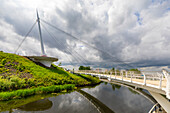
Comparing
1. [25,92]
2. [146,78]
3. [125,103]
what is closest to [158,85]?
[146,78]

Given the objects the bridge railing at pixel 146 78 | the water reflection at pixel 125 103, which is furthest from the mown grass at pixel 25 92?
the bridge railing at pixel 146 78

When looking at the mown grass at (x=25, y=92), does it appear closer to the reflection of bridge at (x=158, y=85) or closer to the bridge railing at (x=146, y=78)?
the bridge railing at (x=146, y=78)

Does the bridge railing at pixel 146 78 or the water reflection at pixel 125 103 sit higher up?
the bridge railing at pixel 146 78

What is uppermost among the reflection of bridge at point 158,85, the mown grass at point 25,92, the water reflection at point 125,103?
the reflection of bridge at point 158,85

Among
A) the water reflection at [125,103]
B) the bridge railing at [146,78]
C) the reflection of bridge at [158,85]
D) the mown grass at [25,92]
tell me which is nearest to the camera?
the reflection of bridge at [158,85]

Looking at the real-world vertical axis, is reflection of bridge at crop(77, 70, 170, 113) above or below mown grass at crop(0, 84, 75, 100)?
above

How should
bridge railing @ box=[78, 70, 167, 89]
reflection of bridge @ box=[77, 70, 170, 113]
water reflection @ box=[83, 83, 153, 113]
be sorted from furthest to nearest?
water reflection @ box=[83, 83, 153, 113], bridge railing @ box=[78, 70, 167, 89], reflection of bridge @ box=[77, 70, 170, 113]

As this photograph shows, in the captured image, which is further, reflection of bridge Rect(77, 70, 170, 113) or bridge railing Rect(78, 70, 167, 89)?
bridge railing Rect(78, 70, 167, 89)

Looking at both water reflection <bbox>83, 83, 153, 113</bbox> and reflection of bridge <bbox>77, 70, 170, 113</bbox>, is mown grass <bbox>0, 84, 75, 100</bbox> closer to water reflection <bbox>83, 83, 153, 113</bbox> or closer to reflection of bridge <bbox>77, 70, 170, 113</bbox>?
water reflection <bbox>83, 83, 153, 113</bbox>

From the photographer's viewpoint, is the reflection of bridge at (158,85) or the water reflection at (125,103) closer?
the reflection of bridge at (158,85)

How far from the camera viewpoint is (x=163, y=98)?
6781 mm

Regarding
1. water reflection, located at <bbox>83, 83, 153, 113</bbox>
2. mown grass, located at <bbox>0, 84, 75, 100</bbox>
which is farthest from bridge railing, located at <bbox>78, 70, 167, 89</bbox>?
mown grass, located at <bbox>0, 84, 75, 100</bbox>

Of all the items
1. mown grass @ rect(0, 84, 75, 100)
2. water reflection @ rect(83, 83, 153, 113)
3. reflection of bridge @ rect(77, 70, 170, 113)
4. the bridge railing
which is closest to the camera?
reflection of bridge @ rect(77, 70, 170, 113)

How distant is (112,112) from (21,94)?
16352mm
